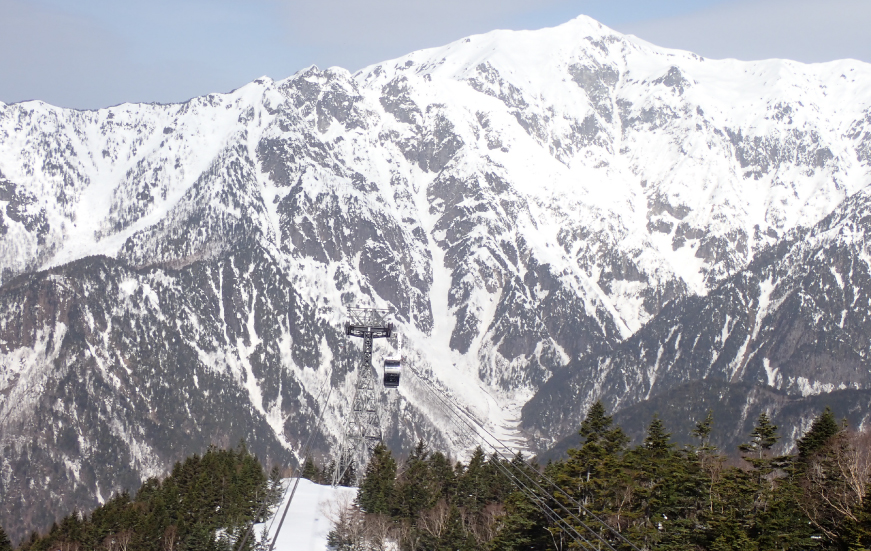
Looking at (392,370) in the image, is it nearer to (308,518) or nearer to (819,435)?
(308,518)

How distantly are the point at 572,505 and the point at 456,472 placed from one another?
56.4 meters

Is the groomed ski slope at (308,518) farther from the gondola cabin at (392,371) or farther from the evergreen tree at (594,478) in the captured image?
the evergreen tree at (594,478)

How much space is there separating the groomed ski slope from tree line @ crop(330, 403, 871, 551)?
2.85m

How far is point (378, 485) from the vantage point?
118688mm

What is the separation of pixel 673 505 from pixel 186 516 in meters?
61.4

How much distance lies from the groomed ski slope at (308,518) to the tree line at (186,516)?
251 cm

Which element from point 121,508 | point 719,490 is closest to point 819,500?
point 719,490

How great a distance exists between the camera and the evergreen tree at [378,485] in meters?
114

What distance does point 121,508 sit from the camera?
144 m

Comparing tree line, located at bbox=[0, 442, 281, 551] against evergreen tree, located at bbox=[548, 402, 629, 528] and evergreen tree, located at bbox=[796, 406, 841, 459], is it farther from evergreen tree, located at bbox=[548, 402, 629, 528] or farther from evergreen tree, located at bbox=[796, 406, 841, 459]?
evergreen tree, located at bbox=[796, 406, 841, 459]

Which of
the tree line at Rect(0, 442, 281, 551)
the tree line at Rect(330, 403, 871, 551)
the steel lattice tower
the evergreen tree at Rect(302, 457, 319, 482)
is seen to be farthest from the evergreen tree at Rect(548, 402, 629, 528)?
the evergreen tree at Rect(302, 457, 319, 482)

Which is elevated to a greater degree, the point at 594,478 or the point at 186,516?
the point at 594,478

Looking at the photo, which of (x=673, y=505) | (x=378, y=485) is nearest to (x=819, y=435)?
(x=673, y=505)

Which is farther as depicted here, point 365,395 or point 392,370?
point 365,395
